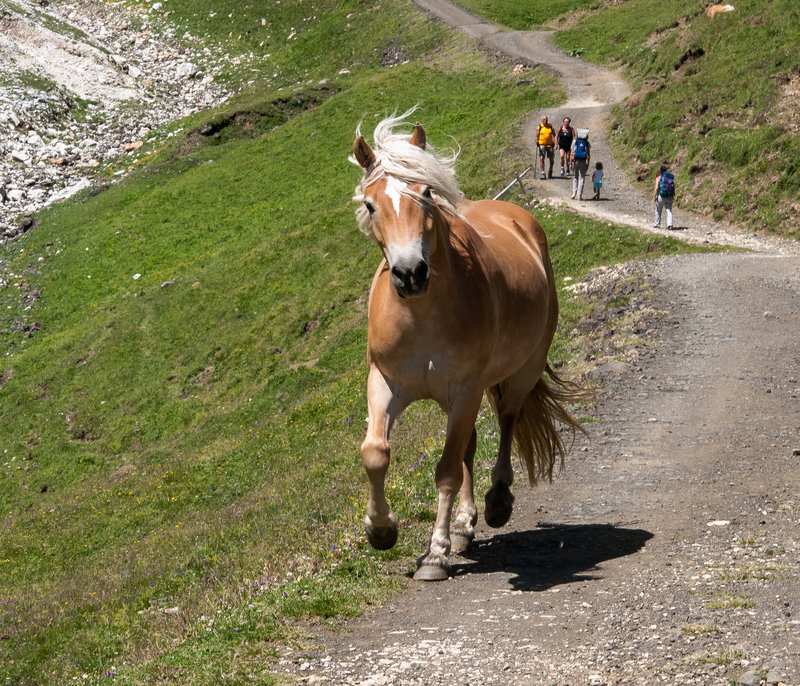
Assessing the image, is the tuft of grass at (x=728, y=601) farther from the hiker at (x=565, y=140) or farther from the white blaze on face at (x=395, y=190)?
the hiker at (x=565, y=140)

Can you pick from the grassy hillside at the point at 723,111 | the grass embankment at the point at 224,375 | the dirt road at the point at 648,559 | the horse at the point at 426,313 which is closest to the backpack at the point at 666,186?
the grass embankment at the point at 224,375

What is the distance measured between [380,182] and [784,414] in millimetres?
7567

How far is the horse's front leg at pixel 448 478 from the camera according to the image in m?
8.52

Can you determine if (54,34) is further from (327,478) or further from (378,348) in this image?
(378,348)

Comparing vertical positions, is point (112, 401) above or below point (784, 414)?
below

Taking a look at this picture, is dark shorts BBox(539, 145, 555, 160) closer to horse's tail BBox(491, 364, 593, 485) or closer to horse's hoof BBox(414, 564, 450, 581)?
horse's tail BBox(491, 364, 593, 485)

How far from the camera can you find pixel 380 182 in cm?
809

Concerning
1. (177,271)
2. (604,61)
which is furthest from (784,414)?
(604,61)

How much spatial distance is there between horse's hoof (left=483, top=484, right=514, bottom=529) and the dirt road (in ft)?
0.83

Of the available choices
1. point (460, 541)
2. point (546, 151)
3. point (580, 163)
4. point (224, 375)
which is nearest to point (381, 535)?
point (460, 541)

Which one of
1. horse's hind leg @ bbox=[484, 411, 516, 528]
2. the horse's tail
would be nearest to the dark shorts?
the horse's tail

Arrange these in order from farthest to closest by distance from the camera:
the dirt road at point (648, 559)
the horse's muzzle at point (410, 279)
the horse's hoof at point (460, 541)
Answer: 1. the horse's hoof at point (460, 541)
2. the horse's muzzle at point (410, 279)
3. the dirt road at point (648, 559)

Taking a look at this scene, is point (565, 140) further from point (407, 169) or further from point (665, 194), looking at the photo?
point (407, 169)

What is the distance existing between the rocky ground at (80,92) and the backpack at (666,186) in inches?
1269
